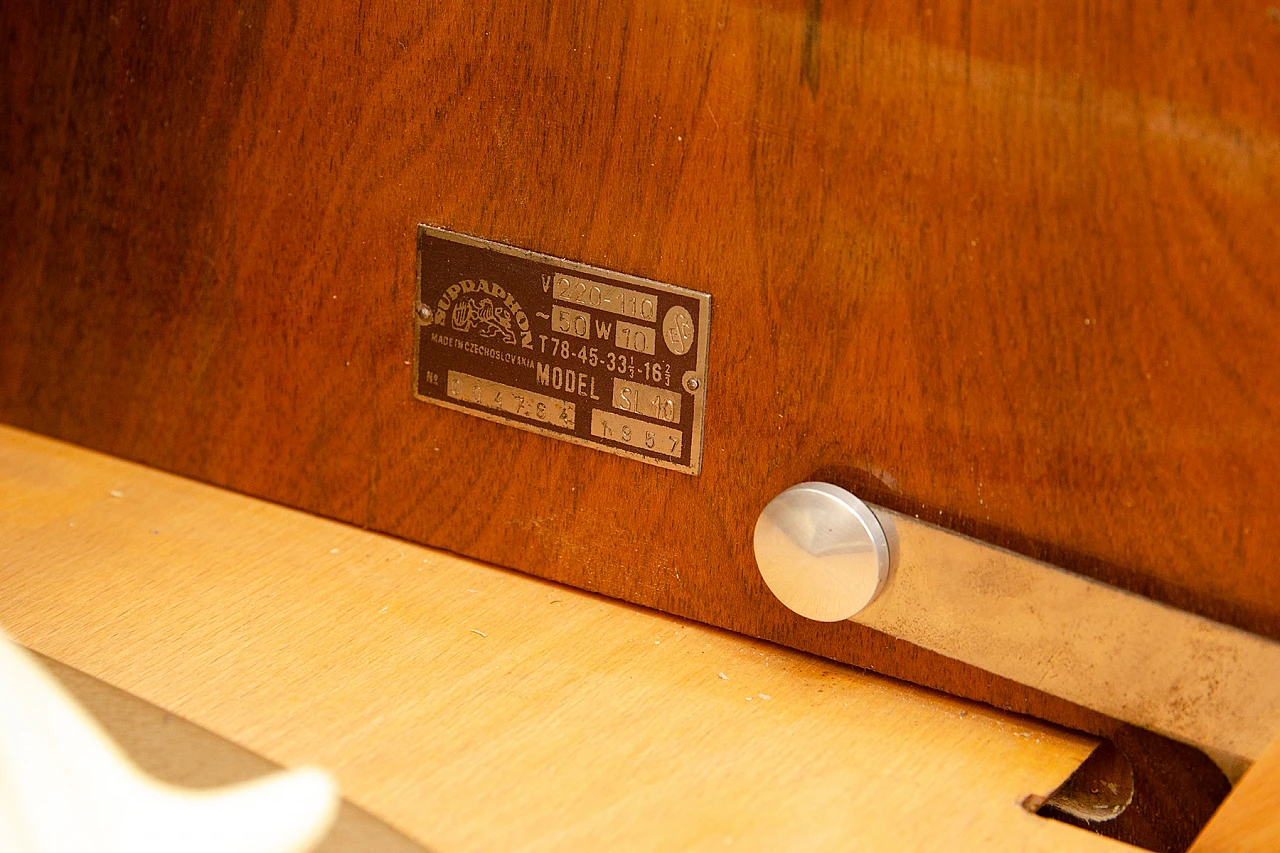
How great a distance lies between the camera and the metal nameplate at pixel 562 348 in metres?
0.61

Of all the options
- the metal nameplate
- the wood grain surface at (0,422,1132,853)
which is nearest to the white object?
the wood grain surface at (0,422,1132,853)

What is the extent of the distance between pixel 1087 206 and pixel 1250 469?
110mm

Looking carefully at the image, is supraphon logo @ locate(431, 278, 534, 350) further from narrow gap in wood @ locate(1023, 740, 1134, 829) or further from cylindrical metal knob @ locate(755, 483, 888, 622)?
narrow gap in wood @ locate(1023, 740, 1134, 829)

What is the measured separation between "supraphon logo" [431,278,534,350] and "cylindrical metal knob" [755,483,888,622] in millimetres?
145

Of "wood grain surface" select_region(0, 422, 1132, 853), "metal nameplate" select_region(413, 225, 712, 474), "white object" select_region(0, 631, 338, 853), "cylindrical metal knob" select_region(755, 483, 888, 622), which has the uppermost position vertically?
"metal nameplate" select_region(413, 225, 712, 474)

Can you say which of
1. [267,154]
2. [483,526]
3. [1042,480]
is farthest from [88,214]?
[1042,480]

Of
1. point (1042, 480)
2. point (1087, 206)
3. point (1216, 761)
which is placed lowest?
point (1216, 761)

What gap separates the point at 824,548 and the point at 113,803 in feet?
0.93

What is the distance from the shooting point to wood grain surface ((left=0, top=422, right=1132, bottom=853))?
1.73ft

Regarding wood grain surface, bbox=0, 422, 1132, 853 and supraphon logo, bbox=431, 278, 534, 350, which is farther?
supraphon logo, bbox=431, 278, 534, 350

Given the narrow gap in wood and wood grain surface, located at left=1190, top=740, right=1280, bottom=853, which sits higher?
wood grain surface, located at left=1190, top=740, right=1280, bottom=853

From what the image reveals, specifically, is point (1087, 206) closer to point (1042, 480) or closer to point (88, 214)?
point (1042, 480)

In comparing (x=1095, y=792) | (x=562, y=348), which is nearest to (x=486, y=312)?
(x=562, y=348)

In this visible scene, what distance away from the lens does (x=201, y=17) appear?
677 mm
